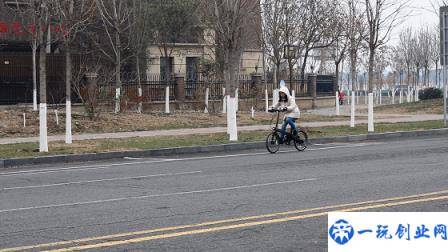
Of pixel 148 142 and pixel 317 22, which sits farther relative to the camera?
pixel 317 22

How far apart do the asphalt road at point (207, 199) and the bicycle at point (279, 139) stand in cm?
148

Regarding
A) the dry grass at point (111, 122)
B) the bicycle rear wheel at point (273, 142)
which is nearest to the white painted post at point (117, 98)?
the dry grass at point (111, 122)

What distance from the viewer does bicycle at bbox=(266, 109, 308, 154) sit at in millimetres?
18609

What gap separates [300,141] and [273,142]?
33.3 inches

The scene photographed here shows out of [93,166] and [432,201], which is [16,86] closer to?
[93,166]

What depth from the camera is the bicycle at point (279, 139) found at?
18.6 m

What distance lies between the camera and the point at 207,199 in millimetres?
10320

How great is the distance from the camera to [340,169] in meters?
14.1

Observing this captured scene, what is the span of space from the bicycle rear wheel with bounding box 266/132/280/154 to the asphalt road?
1.45 metres

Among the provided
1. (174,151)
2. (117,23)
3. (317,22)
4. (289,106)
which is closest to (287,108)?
(289,106)

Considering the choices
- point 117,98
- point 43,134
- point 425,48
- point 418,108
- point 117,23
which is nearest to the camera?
point 43,134

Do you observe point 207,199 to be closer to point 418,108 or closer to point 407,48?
point 418,108

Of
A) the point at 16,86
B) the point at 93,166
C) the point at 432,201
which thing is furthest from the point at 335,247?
the point at 16,86

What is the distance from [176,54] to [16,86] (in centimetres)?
1323
